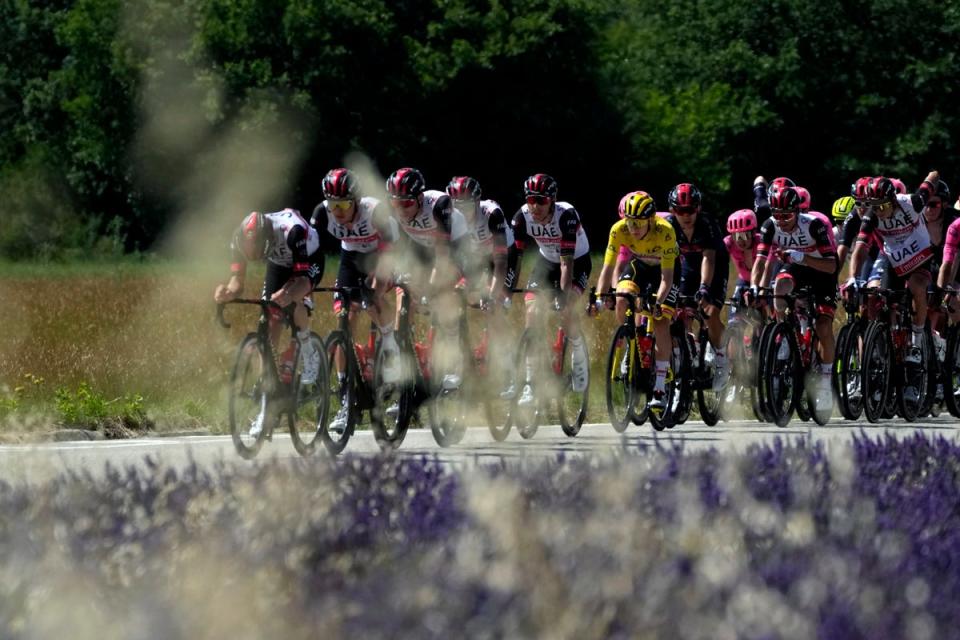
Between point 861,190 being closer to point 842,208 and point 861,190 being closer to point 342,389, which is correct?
point 842,208

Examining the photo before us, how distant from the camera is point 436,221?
13.3m

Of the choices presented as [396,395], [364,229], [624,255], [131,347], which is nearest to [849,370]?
[624,255]

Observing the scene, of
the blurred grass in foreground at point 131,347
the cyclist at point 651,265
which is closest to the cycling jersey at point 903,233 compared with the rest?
the cyclist at point 651,265

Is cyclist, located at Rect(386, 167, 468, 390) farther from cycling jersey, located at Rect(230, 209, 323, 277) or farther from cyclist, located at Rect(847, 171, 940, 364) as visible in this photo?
cyclist, located at Rect(847, 171, 940, 364)

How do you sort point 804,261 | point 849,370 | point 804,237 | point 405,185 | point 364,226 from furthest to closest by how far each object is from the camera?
point 849,370, point 804,261, point 804,237, point 405,185, point 364,226

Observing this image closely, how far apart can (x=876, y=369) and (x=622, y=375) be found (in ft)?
8.47

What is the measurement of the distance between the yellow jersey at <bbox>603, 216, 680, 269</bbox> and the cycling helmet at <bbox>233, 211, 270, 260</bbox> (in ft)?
10.5

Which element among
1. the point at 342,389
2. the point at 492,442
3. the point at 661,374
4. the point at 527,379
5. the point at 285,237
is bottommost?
the point at 492,442

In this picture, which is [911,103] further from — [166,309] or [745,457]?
[745,457]

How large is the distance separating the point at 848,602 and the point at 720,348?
11225 mm

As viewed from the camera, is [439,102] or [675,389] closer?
[675,389]

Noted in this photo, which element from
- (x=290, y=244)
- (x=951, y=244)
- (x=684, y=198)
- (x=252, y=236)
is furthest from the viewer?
(x=951, y=244)

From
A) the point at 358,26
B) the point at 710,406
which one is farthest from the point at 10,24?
the point at 710,406

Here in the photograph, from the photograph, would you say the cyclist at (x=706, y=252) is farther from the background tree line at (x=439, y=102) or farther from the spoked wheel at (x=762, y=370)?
the background tree line at (x=439, y=102)
